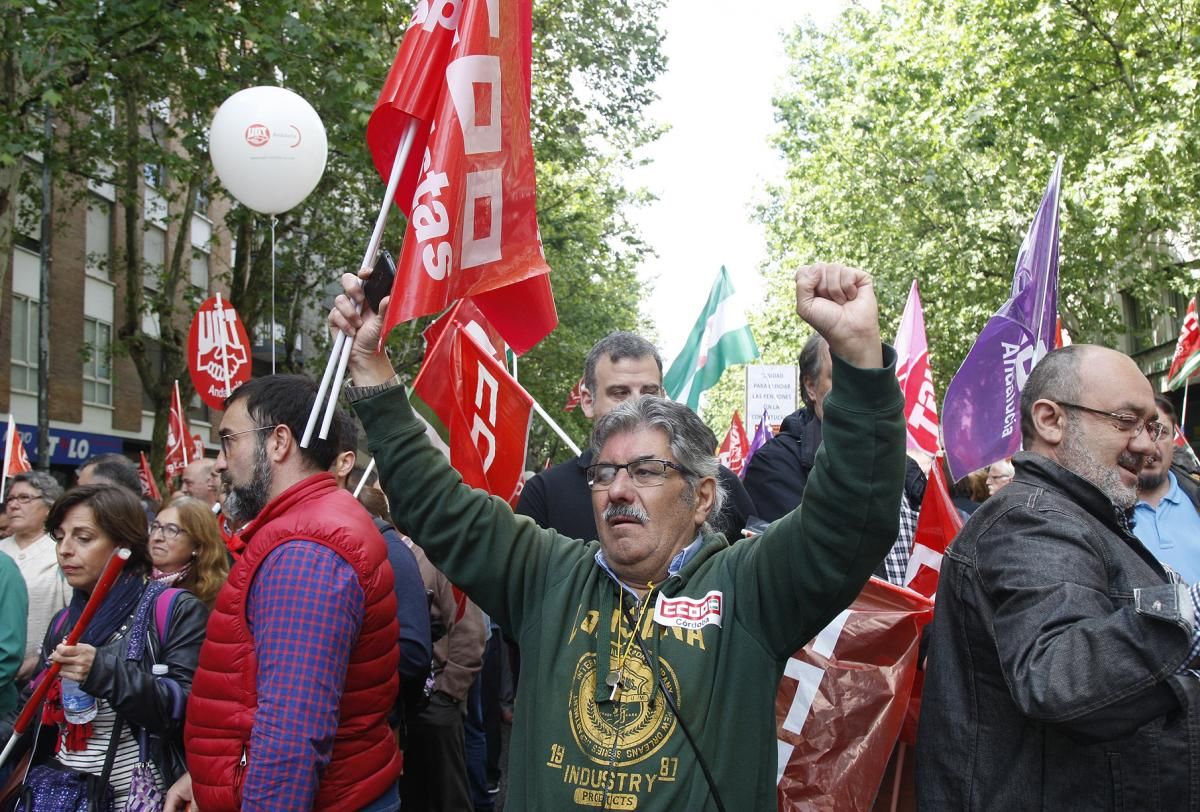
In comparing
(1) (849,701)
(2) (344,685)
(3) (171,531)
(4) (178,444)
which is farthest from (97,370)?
(1) (849,701)

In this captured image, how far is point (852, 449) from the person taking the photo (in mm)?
2324

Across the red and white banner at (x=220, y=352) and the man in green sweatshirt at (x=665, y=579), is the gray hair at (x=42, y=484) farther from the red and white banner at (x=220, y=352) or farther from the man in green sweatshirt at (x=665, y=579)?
the man in green sweatshirt at (x=665, y=579)

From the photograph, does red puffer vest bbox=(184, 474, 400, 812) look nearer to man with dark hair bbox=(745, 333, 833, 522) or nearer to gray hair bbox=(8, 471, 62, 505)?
man with dark hair bbox=(745, 333, 833, 522)

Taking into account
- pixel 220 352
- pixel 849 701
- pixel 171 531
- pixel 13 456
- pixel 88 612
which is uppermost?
pixel 220 352

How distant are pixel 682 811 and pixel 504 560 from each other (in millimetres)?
734

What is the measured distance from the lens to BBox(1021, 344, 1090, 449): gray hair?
2814 mm

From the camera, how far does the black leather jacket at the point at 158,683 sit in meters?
3.52

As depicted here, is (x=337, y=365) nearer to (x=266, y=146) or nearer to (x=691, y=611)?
(x=691, y=611)

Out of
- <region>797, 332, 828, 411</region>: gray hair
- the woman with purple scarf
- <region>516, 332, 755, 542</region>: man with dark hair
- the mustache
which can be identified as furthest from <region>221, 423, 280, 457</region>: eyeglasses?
<region>797, 332, 828, 411</region>: gray hair

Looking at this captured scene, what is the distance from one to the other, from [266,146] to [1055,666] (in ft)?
23.6

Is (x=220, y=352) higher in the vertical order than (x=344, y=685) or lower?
higher

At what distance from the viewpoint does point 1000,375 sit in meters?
4.89

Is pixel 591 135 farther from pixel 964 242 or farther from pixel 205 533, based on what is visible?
pixel 205 533

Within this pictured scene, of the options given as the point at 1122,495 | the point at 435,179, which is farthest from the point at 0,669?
the point at 1122,495
